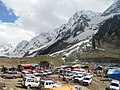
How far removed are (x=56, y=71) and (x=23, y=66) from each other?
378 inches

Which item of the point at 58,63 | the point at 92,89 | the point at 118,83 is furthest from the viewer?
the point at 58,63

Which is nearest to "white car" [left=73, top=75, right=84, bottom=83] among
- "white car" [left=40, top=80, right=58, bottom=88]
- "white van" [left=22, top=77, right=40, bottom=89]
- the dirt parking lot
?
the dirt parking lot

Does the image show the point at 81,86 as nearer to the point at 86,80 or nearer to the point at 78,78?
the point at 86,80

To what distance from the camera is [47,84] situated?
5997cm

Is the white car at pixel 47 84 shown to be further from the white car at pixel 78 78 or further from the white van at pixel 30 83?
the white car at pixel 78 78

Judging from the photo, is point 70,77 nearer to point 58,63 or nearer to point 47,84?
point 47,84

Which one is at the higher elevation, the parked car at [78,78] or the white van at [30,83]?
the parked car at [78,78]

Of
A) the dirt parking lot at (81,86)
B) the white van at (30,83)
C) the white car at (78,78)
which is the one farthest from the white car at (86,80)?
the white van at (30,83)

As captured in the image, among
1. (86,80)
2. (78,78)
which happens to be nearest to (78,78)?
(78,78)

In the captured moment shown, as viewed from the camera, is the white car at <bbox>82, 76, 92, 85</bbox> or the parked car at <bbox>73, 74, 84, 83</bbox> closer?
the white car at <bbox>82, 76, 92, 85</bbox>

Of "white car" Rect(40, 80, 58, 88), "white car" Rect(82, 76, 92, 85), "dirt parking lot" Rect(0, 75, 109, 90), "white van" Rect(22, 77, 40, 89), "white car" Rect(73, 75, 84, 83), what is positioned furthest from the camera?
"white car" Rect(73, 75, 84, 83)

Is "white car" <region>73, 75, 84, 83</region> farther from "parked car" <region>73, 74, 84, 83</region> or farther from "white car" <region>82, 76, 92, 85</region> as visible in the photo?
"white car" <region>82, 76, 92, 85</region>

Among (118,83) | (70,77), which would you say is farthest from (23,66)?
(118,83)

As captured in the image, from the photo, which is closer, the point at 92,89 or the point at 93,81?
the point at 92,89
